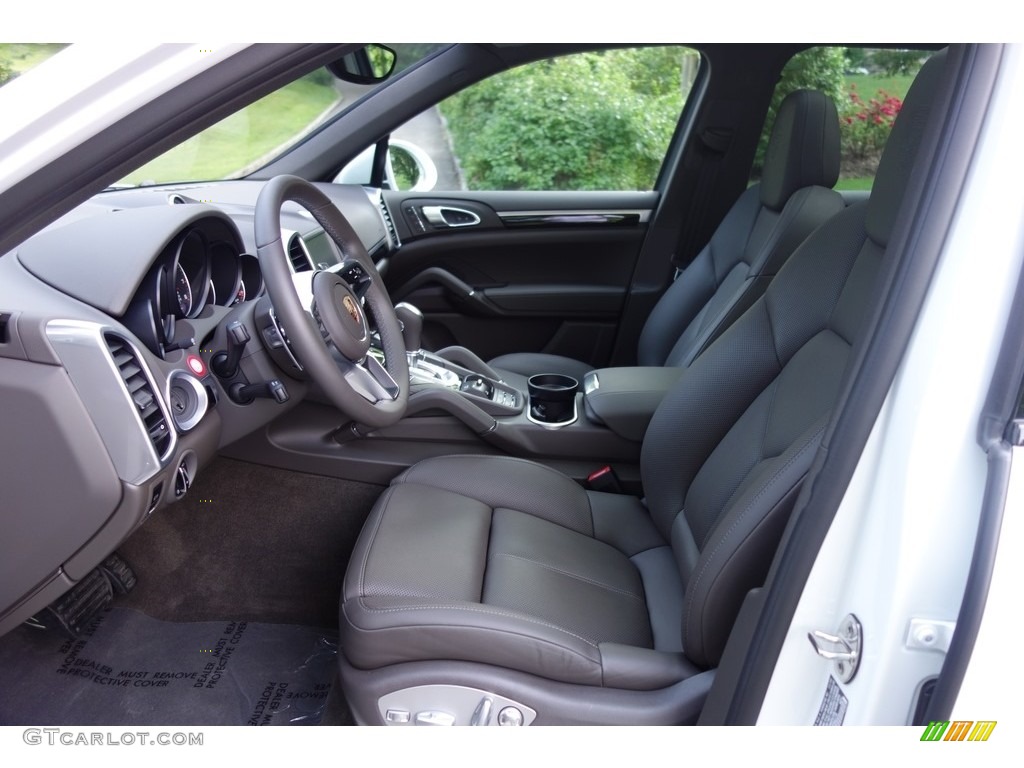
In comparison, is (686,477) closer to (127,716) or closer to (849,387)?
(849,387)

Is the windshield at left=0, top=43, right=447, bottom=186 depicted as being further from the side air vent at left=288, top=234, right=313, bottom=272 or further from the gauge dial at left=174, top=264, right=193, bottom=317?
the gauge dial at left=174, top=264, right=193, bottom=317

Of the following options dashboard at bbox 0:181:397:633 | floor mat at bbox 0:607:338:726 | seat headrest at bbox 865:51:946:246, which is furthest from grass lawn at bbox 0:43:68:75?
floor mat at bbox 0:607:338:726

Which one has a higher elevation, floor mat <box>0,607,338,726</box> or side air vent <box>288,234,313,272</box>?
side air vent <box>288,234,313,272</box>

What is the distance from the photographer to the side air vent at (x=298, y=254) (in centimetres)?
194

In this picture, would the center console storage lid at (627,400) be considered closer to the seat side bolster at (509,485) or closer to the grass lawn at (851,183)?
the seat side bolster at (509,485)

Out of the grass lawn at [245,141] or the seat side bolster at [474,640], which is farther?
the grass lawn at [245,141]

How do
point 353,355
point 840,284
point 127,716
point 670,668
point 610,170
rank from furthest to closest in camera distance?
point 610,170, point 127,716, point 353,355, point 840,284, point 670,668

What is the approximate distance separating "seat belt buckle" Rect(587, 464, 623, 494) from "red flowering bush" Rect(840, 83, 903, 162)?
106 centimetres

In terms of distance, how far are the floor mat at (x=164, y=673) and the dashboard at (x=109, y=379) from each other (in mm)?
433

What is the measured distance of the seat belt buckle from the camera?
211 cm

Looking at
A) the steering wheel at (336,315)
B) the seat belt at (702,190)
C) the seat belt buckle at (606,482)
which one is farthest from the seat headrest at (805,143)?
the steering wheel at (336,315)

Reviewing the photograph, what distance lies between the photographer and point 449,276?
3186 mm
